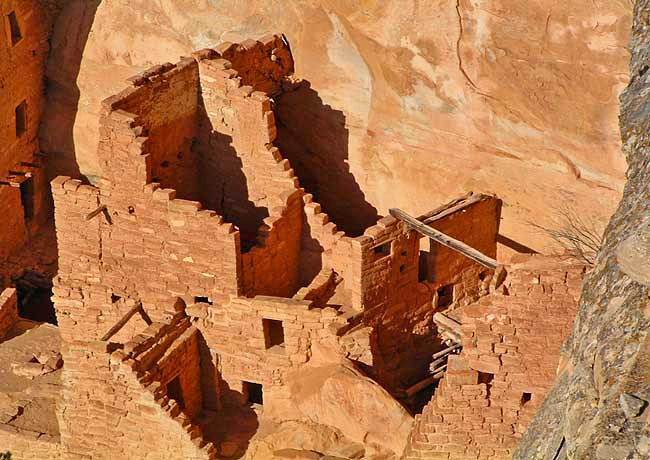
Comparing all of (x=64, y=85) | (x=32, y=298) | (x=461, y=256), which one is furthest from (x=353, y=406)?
(x=64, y=85)

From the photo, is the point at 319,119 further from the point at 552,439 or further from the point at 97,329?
the point at 552,439

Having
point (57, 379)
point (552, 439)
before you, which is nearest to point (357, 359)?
point (57, 379)

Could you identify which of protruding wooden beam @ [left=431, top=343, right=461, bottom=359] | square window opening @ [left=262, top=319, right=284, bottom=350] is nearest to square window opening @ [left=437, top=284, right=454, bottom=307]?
protruding wooden beam @ [left=431, top=343, right=461, bottom=359]

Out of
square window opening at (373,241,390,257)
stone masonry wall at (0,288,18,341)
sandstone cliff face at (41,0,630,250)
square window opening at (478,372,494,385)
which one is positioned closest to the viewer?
square window opening at (478,372,494,385)

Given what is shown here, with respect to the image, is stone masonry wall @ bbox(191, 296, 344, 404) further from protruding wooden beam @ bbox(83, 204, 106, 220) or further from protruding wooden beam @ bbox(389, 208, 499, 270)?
protruding wooden beam @ bbox(83, 204, 106, 220)

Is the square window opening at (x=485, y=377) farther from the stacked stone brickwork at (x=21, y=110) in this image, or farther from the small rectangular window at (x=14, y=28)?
the small rectangular window at (x=14, y=28)

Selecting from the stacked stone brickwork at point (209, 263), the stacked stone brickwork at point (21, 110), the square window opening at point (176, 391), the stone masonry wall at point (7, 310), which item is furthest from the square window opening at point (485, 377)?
the stacked stone brickwork at point (21, 110)

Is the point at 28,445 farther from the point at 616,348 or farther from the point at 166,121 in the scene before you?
the point at 616,348

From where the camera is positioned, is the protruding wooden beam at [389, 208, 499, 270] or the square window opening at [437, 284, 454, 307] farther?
the square window opening at [437, 284, 454, 307]
